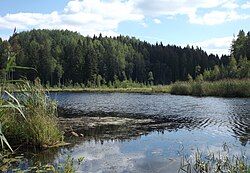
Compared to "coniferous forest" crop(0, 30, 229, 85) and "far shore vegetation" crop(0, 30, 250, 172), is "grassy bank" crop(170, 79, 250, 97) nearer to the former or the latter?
"far shore vegetation" crop(0, 30, 250, 172)

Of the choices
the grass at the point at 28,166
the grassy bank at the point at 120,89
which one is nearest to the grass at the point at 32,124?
the grass at the point at 28,166

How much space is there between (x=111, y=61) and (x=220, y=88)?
224 feet

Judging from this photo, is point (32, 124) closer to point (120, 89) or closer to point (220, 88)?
point (220, 88)

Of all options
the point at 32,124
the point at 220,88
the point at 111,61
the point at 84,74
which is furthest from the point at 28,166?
the point at 111,61

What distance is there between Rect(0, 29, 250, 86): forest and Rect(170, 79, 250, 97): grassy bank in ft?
61.1

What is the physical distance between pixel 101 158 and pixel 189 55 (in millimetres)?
124787

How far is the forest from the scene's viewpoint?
96625 mm

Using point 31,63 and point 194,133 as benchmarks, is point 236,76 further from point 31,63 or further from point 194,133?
point 31,63

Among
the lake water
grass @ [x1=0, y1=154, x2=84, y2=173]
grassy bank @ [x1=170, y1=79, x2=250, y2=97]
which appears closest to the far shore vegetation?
grassy bank @ [x1=170, y1=79, x2=250, y2=97]

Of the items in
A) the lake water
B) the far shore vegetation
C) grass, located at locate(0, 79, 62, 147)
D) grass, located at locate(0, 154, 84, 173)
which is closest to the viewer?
grass, located at locate(0, 154, 84, 173)

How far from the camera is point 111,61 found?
372 ft

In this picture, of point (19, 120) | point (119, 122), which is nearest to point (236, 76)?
point (119, 122)

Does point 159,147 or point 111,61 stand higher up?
point 111,61

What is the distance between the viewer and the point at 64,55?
365 ft
